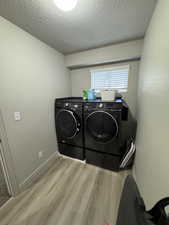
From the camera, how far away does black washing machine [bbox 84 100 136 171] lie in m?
1.57

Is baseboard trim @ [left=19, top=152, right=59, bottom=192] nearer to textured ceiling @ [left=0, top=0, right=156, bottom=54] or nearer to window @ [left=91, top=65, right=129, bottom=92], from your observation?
window @ [left=91, top=65, right=129, bottom=92]

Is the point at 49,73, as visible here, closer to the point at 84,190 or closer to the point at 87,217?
the point at 84,190

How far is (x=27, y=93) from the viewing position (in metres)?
1.50

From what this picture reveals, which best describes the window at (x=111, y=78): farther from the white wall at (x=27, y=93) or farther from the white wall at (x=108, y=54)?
the white wall at (x=27, y=93)

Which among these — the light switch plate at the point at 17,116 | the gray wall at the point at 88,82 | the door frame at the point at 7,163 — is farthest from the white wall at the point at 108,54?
the door frame at the point at 7,163

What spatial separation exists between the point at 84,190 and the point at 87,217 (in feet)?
1.08

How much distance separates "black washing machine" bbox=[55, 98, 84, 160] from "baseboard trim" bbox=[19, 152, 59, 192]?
316 millimetres

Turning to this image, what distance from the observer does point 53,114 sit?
2070 mm

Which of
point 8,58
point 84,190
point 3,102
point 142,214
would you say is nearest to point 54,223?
point 84,190

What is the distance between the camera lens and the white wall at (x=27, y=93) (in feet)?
4.08

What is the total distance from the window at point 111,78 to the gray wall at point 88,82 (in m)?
0.10

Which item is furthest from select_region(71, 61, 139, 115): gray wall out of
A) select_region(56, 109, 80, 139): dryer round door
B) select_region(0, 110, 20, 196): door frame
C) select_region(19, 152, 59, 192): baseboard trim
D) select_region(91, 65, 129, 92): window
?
select_region(0, 110, 20, 196): door frame

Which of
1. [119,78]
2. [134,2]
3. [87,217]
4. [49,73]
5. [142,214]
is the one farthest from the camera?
[119,78]

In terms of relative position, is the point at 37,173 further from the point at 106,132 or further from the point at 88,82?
the point at 88,82
